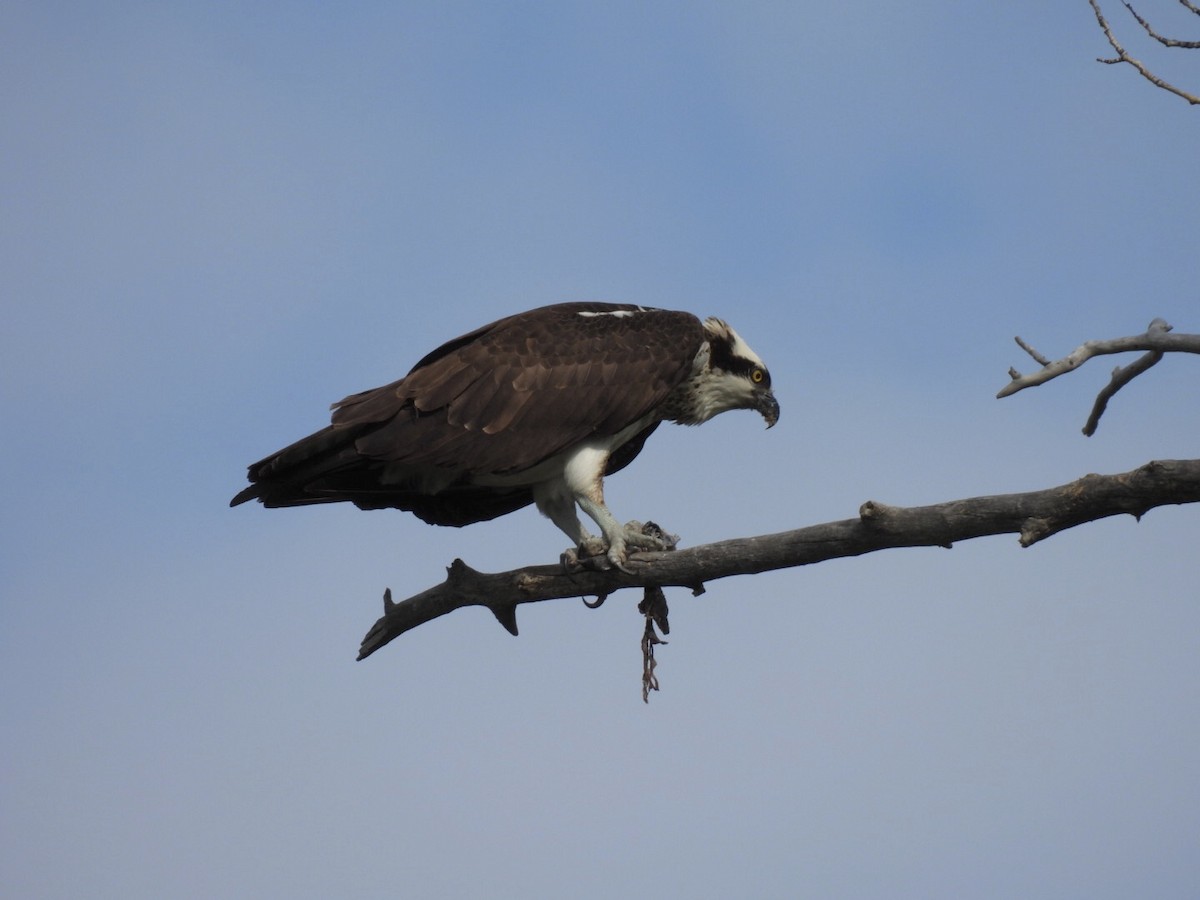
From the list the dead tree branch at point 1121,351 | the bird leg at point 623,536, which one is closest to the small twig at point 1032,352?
the dead tree branch at point 1121,351

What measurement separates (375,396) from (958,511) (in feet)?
10.6

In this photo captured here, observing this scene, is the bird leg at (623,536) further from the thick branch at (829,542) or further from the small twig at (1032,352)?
the small twig at (1032,352)

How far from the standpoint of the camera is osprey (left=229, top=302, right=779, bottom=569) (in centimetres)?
748

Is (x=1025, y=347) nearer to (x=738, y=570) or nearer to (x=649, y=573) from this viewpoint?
(x=738, y=570)

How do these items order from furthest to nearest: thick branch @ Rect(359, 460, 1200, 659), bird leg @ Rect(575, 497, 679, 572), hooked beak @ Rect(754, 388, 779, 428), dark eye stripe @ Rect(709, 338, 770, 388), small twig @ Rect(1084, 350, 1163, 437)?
hooked beak @ Rect(754, 388, 779, 428) → dark eye stripe @ Rect(709, 338, 770, 388) → bird leg @ Rect(575, 497, 679, 572) → small twig @ Rect(1084, 350, 1163, 437) → thick branch @ Rect(359, 460, 1200, 659)

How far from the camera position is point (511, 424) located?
25.0 feet

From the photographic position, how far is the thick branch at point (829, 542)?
5812mm

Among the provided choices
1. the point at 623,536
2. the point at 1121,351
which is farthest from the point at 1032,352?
the point at 623,536

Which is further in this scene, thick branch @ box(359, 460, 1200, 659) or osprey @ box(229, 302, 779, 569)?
osprey @ box(229, 302, 779, 569)

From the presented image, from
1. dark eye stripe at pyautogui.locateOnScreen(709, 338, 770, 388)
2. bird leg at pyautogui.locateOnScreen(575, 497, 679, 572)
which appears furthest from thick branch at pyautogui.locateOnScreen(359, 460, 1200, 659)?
dark eye stripe at pyautogui.locateOnScreen(709, 338, 770, 388)

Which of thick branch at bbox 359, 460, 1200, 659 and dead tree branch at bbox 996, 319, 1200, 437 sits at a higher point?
dead tree branch at bbox 996, 319, 1200, 437

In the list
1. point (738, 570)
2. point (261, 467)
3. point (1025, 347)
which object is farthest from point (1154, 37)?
point (261, 467)

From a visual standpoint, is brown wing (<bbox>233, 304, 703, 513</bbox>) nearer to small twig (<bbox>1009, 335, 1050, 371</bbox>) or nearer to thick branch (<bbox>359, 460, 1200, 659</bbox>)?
thick branch (<bbox>359, 460, 1200, 659</bbox>)

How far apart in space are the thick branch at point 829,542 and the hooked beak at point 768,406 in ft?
5.79
